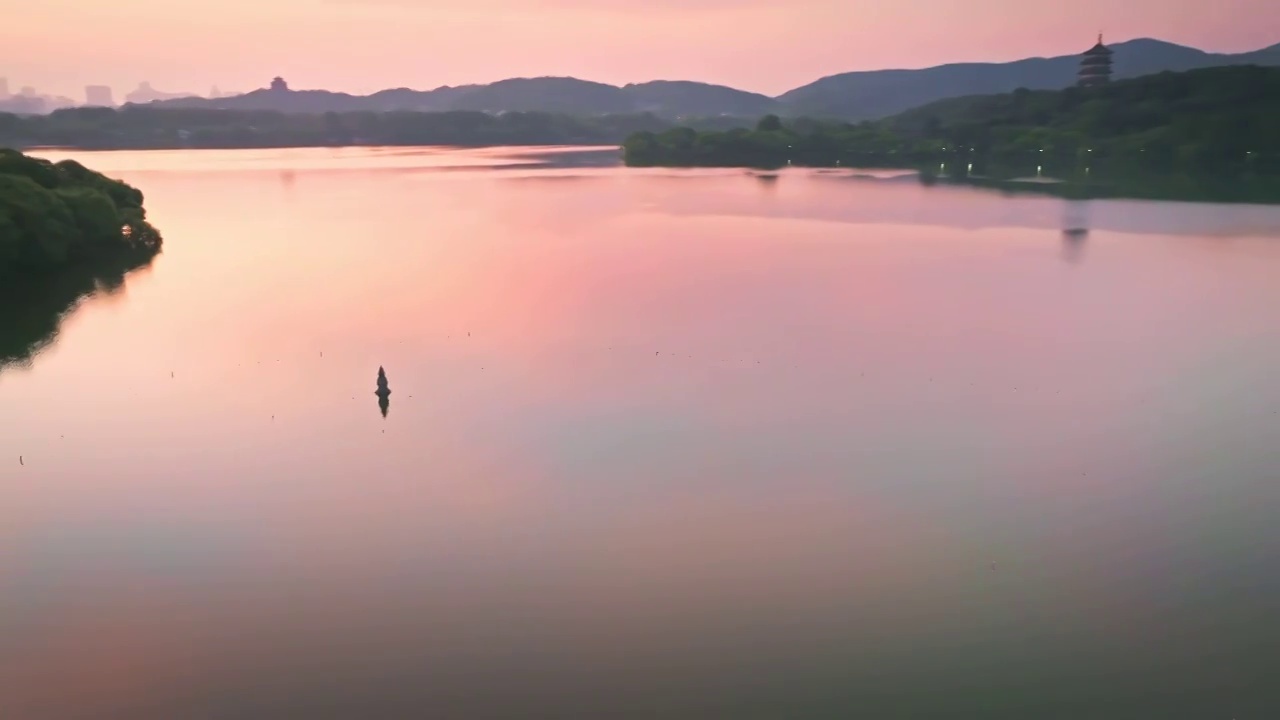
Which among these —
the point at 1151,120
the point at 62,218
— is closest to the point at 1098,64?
the point at 1151,120

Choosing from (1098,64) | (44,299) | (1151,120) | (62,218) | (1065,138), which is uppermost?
(1098,64)

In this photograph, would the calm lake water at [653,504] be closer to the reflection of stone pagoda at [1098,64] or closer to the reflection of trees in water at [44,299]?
the reflection of trees in water at [44,299]

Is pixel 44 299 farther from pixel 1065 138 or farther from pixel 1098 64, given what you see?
pixel 1098 64

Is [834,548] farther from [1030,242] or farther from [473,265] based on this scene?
[1030,242]

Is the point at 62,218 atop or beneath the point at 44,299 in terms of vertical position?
atop

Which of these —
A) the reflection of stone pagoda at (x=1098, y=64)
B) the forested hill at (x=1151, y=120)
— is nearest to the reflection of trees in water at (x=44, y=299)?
the forested hill at (x=1151, y=120)
